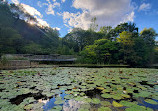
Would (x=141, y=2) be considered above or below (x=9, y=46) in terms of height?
above

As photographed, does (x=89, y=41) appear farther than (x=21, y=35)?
Yes

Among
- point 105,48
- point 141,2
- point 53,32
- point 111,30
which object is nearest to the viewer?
point 141,2

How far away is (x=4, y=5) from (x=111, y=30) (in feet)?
69.2

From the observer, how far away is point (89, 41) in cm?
1551

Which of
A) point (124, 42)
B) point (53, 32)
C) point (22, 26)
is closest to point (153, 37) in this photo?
point (124, 42)

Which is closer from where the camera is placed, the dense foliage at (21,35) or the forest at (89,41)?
the forest at (89,41)

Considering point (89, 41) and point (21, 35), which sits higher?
→ point (21, 35)

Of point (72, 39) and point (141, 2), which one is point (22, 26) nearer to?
point (72, 39)

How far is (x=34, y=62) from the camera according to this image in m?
6.93

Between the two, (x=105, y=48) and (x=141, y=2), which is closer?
(x=141, y=2)

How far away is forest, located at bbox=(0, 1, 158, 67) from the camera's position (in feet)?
33.9

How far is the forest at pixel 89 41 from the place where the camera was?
33.9ft

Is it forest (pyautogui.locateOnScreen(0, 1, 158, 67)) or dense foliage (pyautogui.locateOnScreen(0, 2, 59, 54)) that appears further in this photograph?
dense foliage (pyautogui.locateOnScreen(0, 2, 59, 54))

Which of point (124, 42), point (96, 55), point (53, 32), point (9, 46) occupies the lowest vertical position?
point (96, 55)
